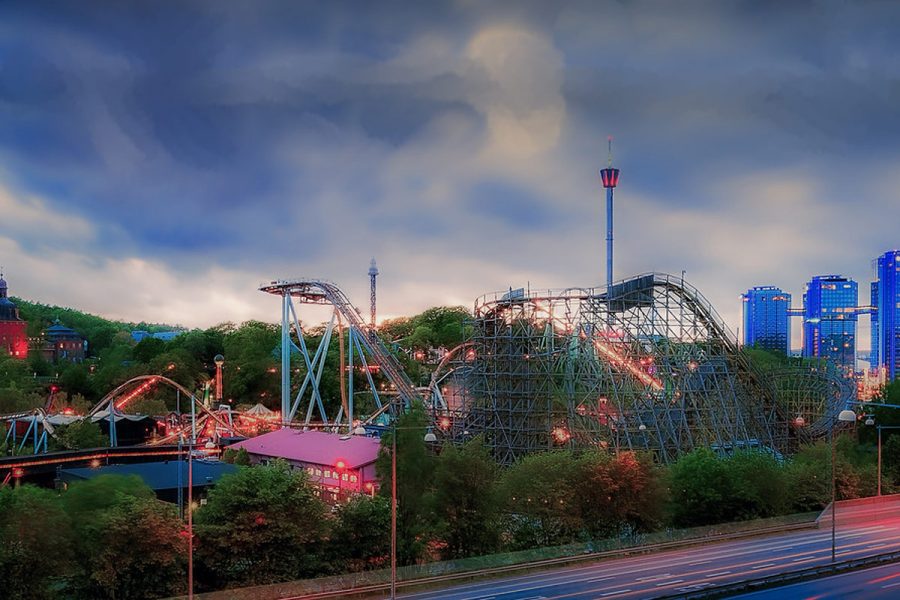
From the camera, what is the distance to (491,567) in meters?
32.7

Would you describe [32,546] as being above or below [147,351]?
below

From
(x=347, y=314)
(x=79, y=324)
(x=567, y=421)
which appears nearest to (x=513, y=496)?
(x=567, y=421)

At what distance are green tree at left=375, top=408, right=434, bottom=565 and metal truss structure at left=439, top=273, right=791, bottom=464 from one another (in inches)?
503

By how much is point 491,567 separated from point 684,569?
748cm

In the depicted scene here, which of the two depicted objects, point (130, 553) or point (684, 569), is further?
point (684, 569)

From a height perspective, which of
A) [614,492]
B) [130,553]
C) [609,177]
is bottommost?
[130,553]

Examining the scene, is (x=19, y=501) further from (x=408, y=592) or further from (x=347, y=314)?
(x=347, y=314)

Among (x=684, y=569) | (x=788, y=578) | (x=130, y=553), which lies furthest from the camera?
(x=684, y=569)

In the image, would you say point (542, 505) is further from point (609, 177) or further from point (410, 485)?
point (609, 177)

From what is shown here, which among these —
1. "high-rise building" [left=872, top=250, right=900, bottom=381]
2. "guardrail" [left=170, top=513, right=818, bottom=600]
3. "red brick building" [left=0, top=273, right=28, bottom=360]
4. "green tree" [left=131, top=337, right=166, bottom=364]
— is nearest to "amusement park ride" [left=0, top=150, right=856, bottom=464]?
"guardrail" [left=170, top=513, right=818, bottom=600]

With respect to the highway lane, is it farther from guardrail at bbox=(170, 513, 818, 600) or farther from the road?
guardrail at bbox=(170, 513, 818, 600)

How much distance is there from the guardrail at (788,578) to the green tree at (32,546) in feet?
63.3

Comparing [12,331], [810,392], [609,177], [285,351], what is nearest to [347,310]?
[285,351]

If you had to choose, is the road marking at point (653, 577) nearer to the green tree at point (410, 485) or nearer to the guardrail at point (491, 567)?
the guardrail at point (491, 567)
